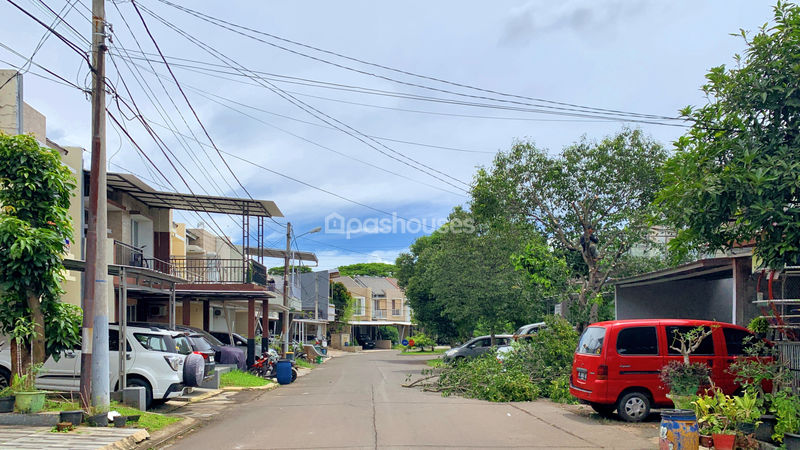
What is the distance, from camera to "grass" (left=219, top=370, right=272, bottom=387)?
21750 millimetres

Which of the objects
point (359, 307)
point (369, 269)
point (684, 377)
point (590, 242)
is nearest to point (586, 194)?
point (590, 242)

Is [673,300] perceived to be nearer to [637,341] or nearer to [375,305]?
[637,341]

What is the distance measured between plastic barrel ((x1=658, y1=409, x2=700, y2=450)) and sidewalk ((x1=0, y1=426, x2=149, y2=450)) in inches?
309

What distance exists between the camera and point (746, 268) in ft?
46.0

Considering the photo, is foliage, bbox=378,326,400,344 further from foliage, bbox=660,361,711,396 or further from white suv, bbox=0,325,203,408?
foliage, bbox=660,361,711,396

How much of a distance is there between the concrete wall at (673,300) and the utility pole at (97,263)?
15.3 metres

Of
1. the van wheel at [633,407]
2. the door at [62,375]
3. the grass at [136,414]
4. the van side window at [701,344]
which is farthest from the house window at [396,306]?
the van wheel at [633,407]

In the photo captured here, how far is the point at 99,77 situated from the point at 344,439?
7.76 meters

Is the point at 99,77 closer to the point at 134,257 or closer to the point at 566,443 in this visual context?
the point at 566,443

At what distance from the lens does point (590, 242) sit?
818 inches

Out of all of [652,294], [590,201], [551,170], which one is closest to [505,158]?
[551,170]

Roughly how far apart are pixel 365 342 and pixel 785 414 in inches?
2796

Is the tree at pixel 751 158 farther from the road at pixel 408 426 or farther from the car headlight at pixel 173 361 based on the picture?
the car headlight at pixel 173 361

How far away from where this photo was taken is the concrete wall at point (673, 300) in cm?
1972
